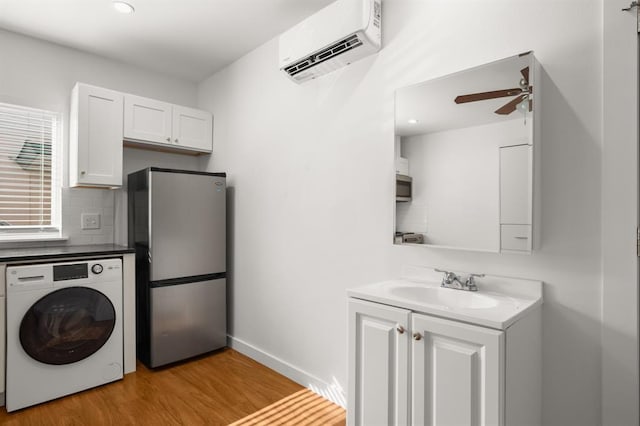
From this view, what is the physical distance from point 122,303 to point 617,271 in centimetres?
296

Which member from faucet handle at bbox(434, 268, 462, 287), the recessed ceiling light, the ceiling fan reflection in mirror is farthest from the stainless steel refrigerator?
the ceiling fan reflection in mirror

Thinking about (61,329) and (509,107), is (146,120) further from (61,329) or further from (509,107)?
(509,107)

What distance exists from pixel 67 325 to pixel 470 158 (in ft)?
8.87

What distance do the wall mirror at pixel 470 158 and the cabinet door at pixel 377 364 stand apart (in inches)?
19.2

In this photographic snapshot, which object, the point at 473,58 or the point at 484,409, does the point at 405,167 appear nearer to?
the point at 473,58

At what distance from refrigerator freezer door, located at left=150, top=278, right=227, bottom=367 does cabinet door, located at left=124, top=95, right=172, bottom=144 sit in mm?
1300

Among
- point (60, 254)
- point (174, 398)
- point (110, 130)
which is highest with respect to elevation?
point (110, 130)

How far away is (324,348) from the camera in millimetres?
2506

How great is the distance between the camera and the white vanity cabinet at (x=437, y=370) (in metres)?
1.32

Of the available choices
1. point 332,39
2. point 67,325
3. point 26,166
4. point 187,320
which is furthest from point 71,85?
point 332,39

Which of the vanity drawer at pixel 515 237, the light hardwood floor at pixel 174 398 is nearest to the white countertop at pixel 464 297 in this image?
the vanity drawer at pixel 515 237

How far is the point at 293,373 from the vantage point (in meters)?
2.71

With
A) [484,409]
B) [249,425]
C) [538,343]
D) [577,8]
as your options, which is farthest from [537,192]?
[249,425]

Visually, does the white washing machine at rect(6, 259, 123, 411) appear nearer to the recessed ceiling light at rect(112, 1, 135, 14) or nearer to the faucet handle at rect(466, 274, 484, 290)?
the recessed ceiling light at rect(112, 1, 135, 14)
